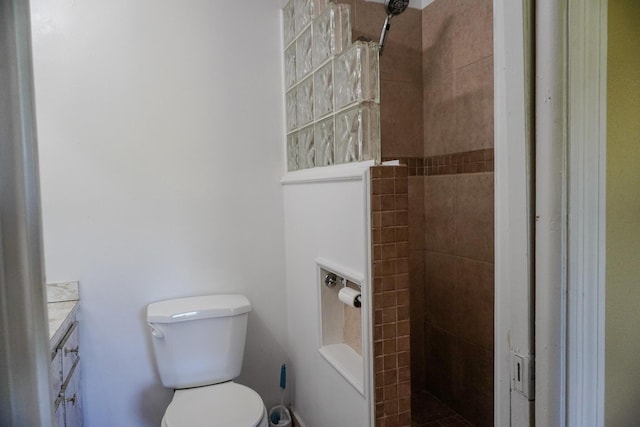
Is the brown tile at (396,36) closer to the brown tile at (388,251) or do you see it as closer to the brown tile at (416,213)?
the brown tile at (416,213)

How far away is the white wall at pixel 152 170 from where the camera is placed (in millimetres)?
1776

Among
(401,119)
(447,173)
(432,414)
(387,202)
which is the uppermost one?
(401,119)

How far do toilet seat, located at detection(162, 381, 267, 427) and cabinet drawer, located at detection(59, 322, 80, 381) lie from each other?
417mm

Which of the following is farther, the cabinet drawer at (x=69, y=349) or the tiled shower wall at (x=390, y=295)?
the cabinet drawer at (x=69, y=349)

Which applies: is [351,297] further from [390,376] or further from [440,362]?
[440,362]

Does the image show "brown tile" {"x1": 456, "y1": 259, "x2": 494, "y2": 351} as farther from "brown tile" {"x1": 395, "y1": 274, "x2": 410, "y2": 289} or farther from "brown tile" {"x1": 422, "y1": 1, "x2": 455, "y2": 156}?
"brown tile" {"x1": 395, "y1": 274, "x2": 410, "y2": 289}

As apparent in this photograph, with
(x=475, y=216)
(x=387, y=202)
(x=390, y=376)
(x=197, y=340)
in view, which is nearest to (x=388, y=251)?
(x=387, y=202)

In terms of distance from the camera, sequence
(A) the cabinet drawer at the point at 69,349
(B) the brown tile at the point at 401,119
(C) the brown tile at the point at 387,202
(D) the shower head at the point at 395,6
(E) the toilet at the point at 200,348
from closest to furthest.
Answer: (C) the brown tile at the point at 387,202
(A) the cabinet drawer at the point at 69,349
(E) the toilet at the point at 200,348
(D) the shower head at the point at 395,6
(B) the brown tile at the point at 401,119

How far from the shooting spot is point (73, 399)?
5.24 ft

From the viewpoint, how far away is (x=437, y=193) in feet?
7.34

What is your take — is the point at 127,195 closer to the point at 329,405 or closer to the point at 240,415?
the point at 240,415

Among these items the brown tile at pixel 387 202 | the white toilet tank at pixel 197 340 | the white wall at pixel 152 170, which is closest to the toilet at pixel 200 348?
the white toilet tank at pixel 197 340

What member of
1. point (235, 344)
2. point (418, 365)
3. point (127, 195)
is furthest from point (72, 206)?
point (418, 365)

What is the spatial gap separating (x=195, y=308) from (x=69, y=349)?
0.50m
